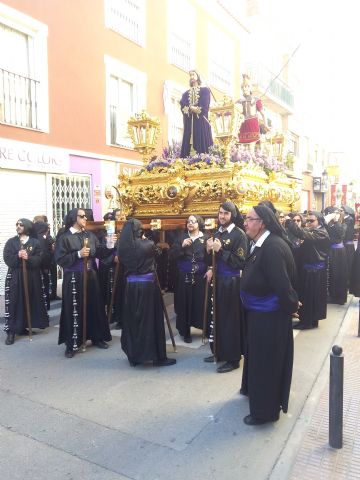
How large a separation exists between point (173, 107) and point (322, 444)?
497 inches

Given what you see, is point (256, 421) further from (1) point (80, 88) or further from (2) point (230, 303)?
(1) point (80, 88)

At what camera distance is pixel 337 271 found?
8156 mm

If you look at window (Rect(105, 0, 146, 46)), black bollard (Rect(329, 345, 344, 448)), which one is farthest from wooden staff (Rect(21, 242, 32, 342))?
window (Rect(105, 0, 146, 46))

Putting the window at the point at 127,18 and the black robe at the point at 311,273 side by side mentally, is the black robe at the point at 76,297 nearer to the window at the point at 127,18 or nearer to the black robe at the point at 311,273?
the black robe at the point at 311,273

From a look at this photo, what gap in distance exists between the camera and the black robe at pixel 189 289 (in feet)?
18.9

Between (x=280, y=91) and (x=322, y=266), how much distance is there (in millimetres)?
17347

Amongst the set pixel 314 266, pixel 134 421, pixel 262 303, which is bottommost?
pixel 134 421

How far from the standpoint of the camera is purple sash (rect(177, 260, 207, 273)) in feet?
18.8

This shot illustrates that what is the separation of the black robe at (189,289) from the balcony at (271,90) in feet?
46.6

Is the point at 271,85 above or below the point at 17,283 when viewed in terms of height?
above

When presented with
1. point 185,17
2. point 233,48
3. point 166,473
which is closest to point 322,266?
point 166,473

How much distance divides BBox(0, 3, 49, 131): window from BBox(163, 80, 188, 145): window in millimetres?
4679

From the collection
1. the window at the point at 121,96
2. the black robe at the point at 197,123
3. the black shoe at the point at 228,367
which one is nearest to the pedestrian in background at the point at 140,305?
the black shoe at the point at 228,367

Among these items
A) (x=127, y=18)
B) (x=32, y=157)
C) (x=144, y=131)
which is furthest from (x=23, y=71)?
(x=127, y=18)
